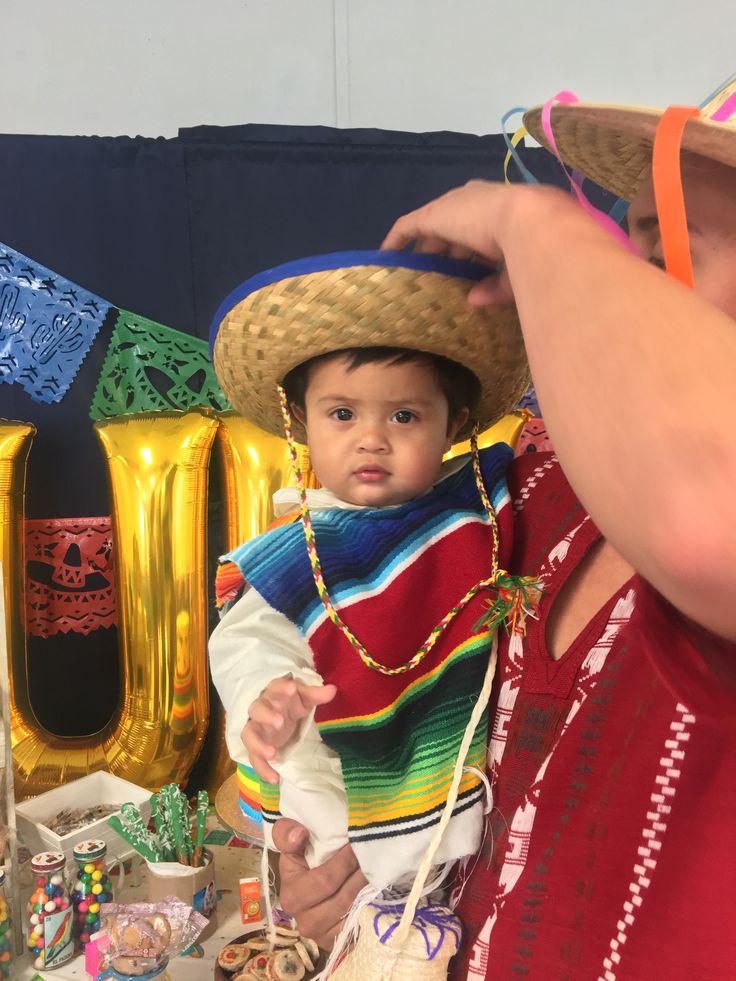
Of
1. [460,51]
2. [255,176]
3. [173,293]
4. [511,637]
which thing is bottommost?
[511,637]

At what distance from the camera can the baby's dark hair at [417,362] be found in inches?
33.9

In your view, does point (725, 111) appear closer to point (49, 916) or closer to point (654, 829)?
point (654, 829)

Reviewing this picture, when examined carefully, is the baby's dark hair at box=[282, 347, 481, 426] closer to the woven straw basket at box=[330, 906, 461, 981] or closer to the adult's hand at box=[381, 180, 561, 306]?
the adult's hand at box=[381, 180, 561, 306]

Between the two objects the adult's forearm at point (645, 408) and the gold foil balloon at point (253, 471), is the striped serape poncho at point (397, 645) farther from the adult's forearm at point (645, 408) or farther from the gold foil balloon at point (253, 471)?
the gold foil balloon at point (253, 471)

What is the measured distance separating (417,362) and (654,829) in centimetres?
55

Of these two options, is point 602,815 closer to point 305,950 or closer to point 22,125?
point 305,950

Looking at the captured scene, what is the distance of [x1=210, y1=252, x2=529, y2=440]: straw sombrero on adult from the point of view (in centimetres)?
76

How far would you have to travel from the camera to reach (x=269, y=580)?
0.86m

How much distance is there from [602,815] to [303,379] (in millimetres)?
604

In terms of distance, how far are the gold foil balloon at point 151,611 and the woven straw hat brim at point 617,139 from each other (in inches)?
41.2

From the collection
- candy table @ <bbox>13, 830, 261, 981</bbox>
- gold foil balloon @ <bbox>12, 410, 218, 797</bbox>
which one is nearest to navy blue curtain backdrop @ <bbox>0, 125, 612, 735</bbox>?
gold foil balloon @ <bbox>12, 410, 218, 797</bbox>

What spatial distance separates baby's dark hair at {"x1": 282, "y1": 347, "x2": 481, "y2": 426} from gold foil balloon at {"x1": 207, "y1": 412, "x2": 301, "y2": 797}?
1.92 feet

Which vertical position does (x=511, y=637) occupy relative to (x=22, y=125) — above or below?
below

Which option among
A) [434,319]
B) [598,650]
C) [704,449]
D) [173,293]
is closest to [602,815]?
[598,650]
